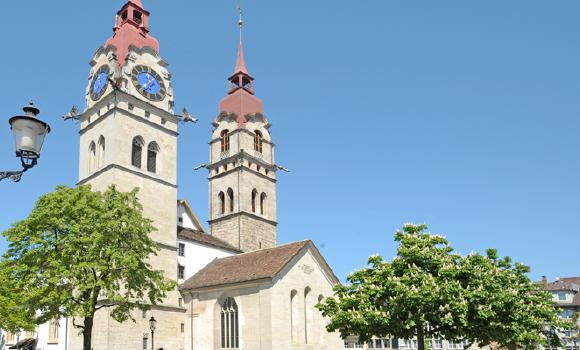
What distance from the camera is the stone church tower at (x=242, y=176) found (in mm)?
60125

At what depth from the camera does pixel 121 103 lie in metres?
46.5

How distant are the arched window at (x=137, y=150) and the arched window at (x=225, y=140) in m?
17.2

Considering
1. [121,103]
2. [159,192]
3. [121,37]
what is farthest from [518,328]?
[121,37]

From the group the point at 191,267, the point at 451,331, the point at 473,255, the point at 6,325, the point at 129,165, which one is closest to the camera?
the point at 451,331

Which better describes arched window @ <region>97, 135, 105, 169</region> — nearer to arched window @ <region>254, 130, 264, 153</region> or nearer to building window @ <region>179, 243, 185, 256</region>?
building window @ <region>179, 243, 185, 256</region>

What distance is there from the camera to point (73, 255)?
97.2 ft

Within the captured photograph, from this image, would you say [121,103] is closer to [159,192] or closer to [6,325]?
[159,192]

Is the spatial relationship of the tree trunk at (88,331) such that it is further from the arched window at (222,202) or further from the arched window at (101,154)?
the arched window at (222,202)

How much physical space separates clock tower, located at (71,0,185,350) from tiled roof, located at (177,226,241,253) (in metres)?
2.87

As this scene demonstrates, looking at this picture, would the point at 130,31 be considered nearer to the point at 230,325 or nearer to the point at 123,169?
the point at 123,169

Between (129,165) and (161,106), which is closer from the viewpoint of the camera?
(129,165)

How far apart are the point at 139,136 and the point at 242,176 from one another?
15.9 metres

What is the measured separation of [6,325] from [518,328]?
2971 centimetres

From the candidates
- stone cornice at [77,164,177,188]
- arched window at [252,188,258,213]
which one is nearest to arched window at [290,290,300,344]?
stone cornice at [77,164,177,188]
